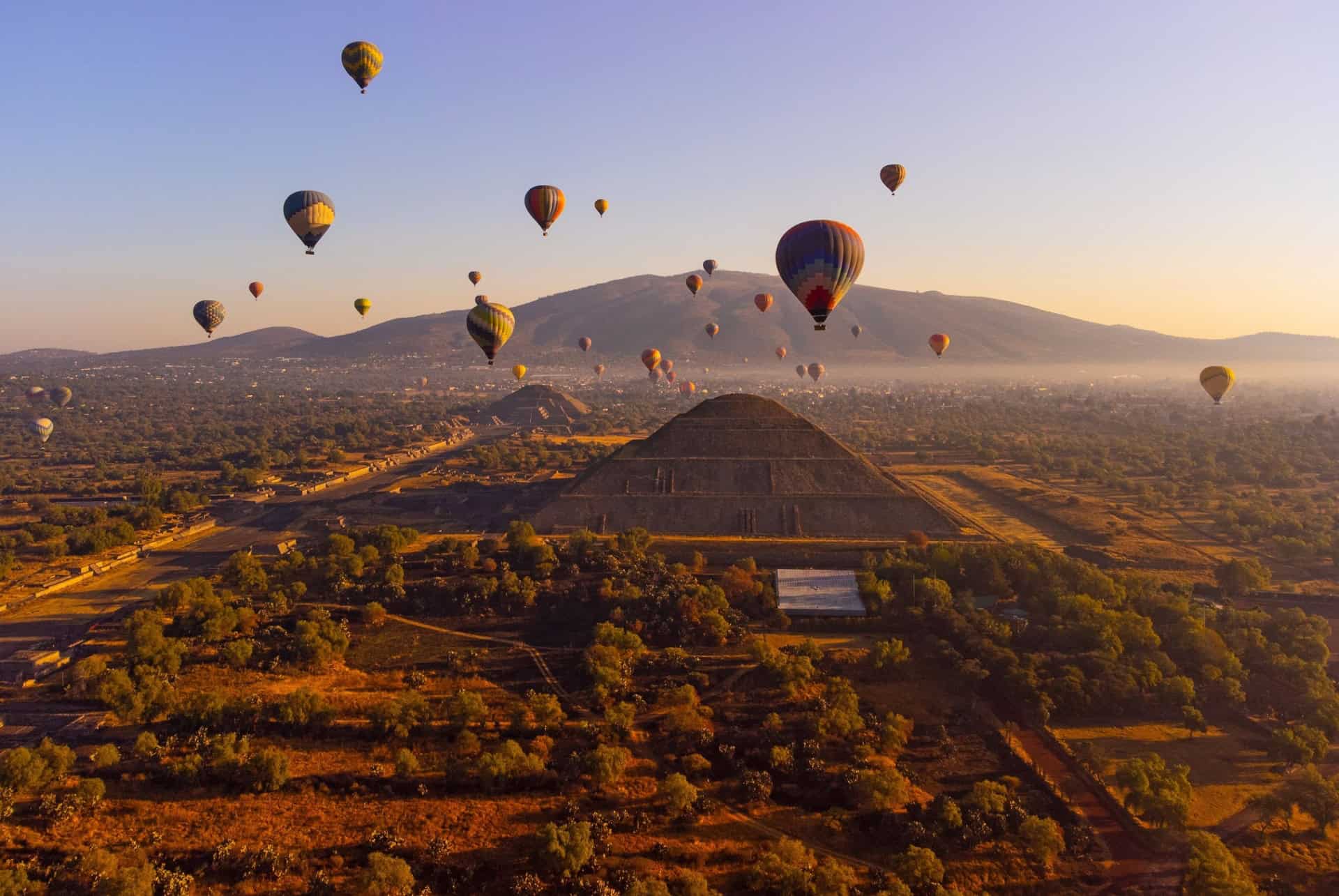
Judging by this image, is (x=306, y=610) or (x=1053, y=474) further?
(x=1053, y=474)

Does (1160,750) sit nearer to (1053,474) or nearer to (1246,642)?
(1246,642)

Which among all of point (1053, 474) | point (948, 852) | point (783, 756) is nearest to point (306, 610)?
point (783, 756)

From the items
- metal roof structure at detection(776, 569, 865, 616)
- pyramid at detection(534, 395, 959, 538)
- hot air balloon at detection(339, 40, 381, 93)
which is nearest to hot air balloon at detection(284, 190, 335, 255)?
hot air balloon at detection(339, 40, 381, 93)

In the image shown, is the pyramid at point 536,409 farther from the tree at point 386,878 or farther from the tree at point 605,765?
the tree at point 386,878

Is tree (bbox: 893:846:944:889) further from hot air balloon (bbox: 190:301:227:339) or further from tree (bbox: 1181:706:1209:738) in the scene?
hot air balloon (bbox: 190:301:227:339)

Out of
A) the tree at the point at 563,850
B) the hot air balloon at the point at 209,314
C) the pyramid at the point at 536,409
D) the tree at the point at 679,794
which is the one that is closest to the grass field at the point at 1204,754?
the tree at the point at 679,794

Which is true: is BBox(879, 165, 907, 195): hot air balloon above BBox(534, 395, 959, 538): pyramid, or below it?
above
